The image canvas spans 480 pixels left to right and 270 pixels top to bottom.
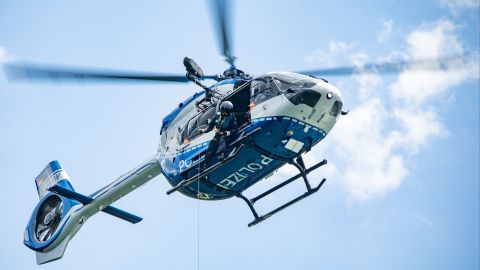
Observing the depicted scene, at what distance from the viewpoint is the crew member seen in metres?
13.8

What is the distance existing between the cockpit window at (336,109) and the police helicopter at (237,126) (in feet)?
0.09

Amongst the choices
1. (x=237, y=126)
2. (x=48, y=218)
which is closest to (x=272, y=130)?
(x=237, y=126)

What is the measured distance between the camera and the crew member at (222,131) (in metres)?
13.8

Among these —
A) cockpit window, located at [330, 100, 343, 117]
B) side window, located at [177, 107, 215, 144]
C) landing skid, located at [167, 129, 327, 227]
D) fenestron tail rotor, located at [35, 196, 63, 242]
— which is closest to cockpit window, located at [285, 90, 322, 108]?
cockpit window, located at [330, 100, 343, 117]

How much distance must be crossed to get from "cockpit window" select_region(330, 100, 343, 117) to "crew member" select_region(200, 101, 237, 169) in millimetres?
2222

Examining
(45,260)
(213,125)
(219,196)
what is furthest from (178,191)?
(45,260)

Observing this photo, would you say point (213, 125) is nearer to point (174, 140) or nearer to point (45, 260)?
point (174, 140)

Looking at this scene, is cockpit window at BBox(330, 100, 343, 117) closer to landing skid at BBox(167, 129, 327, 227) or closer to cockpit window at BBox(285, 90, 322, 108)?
cockpit window at BBox(285, 90, 322, 108)

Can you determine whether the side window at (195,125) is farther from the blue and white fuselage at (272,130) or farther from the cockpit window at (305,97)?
the cockpit window at (305,97)

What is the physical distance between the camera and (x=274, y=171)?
14805 millimetres

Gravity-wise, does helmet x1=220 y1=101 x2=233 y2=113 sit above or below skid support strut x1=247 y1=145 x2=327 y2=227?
above

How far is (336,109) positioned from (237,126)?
230cm

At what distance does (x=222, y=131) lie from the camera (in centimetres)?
1398

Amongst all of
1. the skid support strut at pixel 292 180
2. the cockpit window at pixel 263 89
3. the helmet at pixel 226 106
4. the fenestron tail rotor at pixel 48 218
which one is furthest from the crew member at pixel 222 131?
the fenestron tail rotor at pixel 48 218
